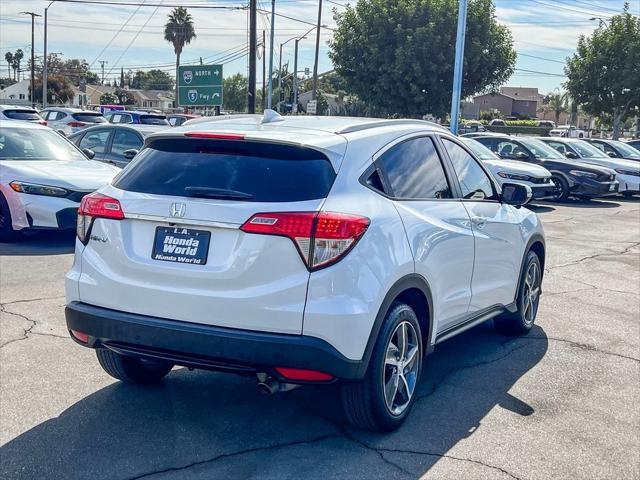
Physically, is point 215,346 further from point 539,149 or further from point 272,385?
point 539,149

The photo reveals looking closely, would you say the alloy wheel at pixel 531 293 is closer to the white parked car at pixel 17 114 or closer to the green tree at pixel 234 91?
the white parked car at pixel 17 114

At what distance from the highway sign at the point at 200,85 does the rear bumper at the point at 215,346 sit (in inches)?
1038

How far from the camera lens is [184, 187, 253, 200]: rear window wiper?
13.4 ft

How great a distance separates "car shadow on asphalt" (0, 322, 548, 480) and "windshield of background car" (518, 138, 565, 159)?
15742 mm

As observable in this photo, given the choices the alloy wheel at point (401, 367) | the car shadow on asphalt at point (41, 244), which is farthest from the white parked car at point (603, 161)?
the alloy wheel at point (401, 367)

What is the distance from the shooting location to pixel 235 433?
449 centimetres

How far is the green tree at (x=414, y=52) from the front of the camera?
33969 mm

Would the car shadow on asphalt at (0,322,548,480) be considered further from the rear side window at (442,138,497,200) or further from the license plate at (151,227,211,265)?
the rear side window at (442,138,497,200)

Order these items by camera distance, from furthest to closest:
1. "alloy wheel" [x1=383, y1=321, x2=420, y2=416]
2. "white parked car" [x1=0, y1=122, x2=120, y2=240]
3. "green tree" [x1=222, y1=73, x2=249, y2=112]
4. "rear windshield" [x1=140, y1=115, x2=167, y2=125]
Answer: "green tree" [x1=222, y1=73, x2=249, y2=112]
"rear windshield" [x1=140, y1=115, x2=167, y2=125]
"white parked car" [x1=0, y1=122, x2=120, y2=240]
"alloy wheel" [x1=383, y1=321, x2=420, y2=416]

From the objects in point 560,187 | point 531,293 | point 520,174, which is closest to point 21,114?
point 520,174

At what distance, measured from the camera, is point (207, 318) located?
13.2 feet

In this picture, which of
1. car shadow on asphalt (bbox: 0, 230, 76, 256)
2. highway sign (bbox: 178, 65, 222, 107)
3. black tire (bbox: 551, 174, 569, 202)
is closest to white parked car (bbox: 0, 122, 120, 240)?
car shadow on asphalt (bbox: 0, 230, 76, 256)

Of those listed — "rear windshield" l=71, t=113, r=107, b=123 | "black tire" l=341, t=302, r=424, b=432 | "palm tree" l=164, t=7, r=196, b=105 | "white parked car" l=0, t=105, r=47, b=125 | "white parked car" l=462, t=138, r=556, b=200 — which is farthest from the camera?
"palm tree" l=164, t=7, r=196, b=105

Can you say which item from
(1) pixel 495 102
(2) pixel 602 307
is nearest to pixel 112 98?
(1) pixel 495 102
